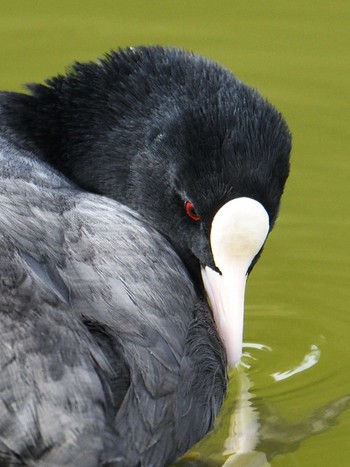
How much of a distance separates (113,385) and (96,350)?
0.38 ft

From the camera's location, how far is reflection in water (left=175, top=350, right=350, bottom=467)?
4402 millimetres

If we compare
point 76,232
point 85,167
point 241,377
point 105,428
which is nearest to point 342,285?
point 241,377

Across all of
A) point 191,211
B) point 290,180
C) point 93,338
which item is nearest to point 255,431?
point 191,211

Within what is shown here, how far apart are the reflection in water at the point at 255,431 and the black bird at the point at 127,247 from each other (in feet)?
0.51

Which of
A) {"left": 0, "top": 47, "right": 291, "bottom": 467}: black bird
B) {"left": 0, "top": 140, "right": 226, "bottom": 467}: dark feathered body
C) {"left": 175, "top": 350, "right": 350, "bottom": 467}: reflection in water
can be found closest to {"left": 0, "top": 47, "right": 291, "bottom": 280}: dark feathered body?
{"left": 0, "top": 47, "right": 291, "bottom": 467}: black bird

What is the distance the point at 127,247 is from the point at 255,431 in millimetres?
799

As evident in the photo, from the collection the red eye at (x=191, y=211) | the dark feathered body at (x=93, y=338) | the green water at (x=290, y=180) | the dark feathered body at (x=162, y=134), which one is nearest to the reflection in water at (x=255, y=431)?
the green water at (x=290, y=180)

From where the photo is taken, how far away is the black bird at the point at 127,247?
3689mm

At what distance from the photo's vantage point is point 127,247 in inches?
166

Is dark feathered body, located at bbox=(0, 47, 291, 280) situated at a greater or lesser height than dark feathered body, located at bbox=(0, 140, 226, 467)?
greater

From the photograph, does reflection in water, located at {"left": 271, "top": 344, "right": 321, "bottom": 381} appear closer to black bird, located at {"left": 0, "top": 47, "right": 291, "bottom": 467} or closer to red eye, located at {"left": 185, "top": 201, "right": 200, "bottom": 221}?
black bird, located at {"left": 0, "top": 47, "right": 291, "bottom": 467}

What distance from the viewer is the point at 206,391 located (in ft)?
14.1

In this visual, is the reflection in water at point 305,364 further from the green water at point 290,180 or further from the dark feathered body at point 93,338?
the dark feathered body at point 93,338

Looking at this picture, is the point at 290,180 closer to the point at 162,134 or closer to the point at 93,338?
the point at 162,134
